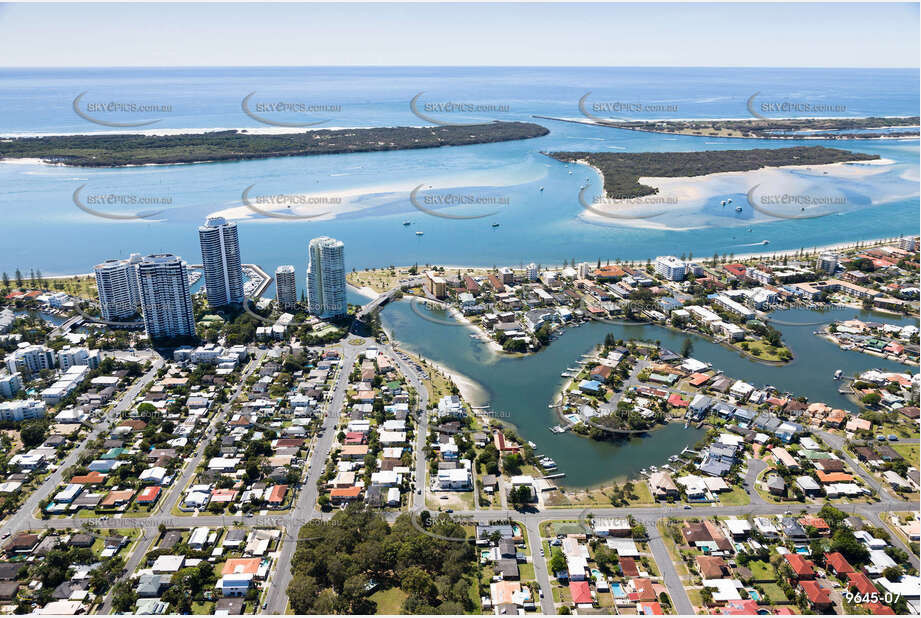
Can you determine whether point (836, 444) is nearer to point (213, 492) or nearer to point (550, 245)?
point (213, 492)

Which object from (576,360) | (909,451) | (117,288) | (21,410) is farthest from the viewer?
(117,288)

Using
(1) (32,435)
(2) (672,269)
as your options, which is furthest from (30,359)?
(2) (672,269)

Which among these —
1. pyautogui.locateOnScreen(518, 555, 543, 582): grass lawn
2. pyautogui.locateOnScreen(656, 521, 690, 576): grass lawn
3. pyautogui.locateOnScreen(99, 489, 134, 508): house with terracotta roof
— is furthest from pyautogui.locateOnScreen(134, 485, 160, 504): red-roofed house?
pyautogui.locateOnScreen(656, 521, 690, 576): grass lawn

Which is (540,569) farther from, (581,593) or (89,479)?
(89,479)

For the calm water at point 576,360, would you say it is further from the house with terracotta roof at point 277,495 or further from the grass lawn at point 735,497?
the house with terracotta roof at point 277,495

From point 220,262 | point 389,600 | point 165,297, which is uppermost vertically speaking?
point 220,262

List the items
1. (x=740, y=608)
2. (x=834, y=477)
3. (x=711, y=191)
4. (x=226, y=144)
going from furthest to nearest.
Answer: (x=226, y=144), (x=711, y=191), (x=834, y=477), (x=740, y=608)

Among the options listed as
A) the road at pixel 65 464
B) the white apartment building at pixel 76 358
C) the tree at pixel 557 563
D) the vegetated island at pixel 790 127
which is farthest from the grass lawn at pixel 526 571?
the vegetated island at pixel 790 127

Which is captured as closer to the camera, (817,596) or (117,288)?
(817,596)
